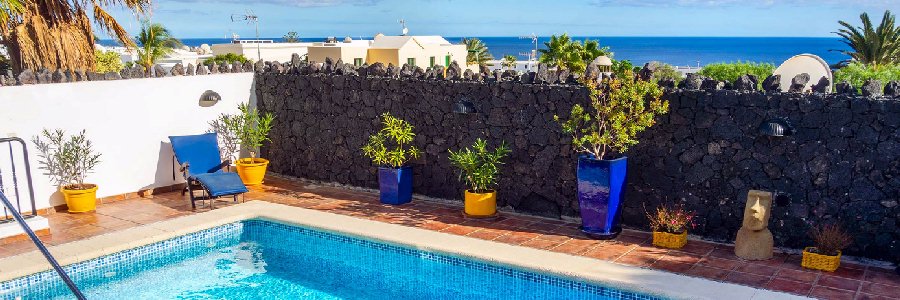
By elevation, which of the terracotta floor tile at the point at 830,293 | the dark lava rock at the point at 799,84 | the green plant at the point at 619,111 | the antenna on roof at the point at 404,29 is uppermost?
the antenna on roof at the point at 404,29

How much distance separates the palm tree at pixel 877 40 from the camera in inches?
1150

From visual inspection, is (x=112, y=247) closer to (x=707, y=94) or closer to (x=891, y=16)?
(x=707, y=94)

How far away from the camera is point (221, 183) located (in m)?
9.36

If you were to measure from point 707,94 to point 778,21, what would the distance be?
9869 cm

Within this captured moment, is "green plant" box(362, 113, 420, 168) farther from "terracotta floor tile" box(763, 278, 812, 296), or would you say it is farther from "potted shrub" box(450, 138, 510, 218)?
"terracotta floor tile" box(763, 278, 812, 296)

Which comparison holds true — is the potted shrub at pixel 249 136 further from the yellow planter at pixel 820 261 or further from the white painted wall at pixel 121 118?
the yellow planter at pixel 820 261

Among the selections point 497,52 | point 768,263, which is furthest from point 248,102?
point 497,52

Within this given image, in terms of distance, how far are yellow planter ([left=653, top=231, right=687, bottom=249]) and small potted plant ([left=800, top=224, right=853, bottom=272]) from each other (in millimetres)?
1141

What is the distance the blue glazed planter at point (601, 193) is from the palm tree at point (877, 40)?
86.6ft

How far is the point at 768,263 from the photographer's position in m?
6.82

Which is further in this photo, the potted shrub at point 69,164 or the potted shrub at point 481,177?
the potted shrub at point 69,164

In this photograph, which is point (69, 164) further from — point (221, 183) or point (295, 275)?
point (295, 275)

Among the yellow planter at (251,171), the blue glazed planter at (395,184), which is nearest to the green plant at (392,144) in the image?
the blue glazed planter at (395,184)

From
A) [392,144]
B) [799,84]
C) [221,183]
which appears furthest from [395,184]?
[799,84]
